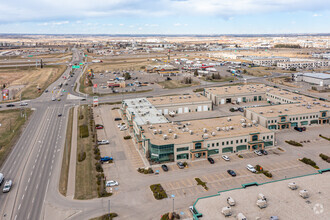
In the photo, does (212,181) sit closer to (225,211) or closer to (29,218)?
(225,211)

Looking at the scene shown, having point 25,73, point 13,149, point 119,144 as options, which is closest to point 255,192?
point 119,144

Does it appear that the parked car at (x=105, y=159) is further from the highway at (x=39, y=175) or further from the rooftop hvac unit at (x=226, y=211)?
the rooftop hvac unit at (x=226, y=211)

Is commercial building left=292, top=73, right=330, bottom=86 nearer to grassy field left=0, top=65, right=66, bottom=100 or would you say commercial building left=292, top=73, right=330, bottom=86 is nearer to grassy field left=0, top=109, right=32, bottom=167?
grassy field left=0, top=109, right=32, bottom=167

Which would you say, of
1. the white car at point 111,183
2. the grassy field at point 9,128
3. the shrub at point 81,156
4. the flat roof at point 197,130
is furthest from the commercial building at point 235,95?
the grassy field at point 9,128

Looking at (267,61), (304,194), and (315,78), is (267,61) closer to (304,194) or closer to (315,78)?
(315,78)

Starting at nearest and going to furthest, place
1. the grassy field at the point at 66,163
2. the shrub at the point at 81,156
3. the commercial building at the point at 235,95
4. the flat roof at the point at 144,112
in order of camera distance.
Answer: the grassy field at the point at 66,163 → the shrub at the point at 81,156 → the flat roof at the point at 144,112 → the commercial building at the point at 235,95

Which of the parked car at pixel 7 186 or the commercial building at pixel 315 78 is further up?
the commercial building at pixel 315 78
